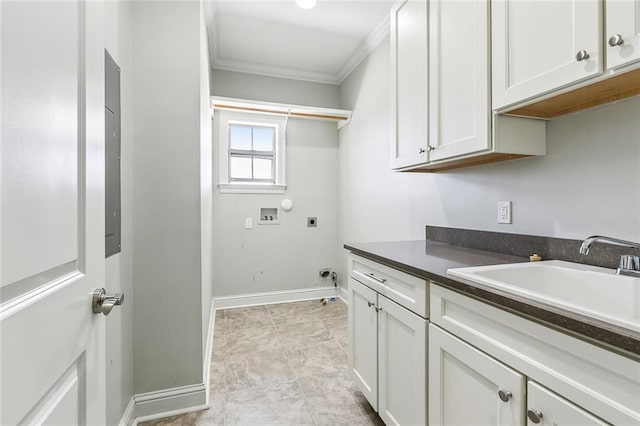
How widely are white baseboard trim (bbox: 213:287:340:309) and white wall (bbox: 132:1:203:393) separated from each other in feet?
5.55

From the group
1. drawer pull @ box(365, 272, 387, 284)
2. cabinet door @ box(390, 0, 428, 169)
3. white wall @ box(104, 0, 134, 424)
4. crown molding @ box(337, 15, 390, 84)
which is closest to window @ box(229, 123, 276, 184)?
crown molding @ box(337, 15, 390, 84)

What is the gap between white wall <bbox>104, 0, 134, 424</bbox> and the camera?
1303 mm

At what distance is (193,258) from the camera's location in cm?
174

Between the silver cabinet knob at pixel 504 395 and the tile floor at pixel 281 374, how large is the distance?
1.03 m

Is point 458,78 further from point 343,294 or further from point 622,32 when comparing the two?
A: point 343,294

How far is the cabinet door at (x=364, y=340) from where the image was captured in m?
1.55

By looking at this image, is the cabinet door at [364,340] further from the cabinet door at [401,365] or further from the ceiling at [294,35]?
the ceiling at [294,35]

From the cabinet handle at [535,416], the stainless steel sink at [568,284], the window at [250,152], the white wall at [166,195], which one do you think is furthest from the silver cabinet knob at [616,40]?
the window at [250,152]

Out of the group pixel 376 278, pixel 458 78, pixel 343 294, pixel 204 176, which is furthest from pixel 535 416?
pixel 343 294

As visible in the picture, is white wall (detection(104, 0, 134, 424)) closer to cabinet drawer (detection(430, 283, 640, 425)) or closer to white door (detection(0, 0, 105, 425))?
white door (detection(0, 0, 105, 425))

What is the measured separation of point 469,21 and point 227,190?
9.10 ft

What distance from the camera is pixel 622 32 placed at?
2.77 ft

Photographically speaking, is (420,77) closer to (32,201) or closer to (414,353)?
(414,353)

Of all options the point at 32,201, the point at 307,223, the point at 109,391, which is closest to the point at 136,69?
the point at 32,201
